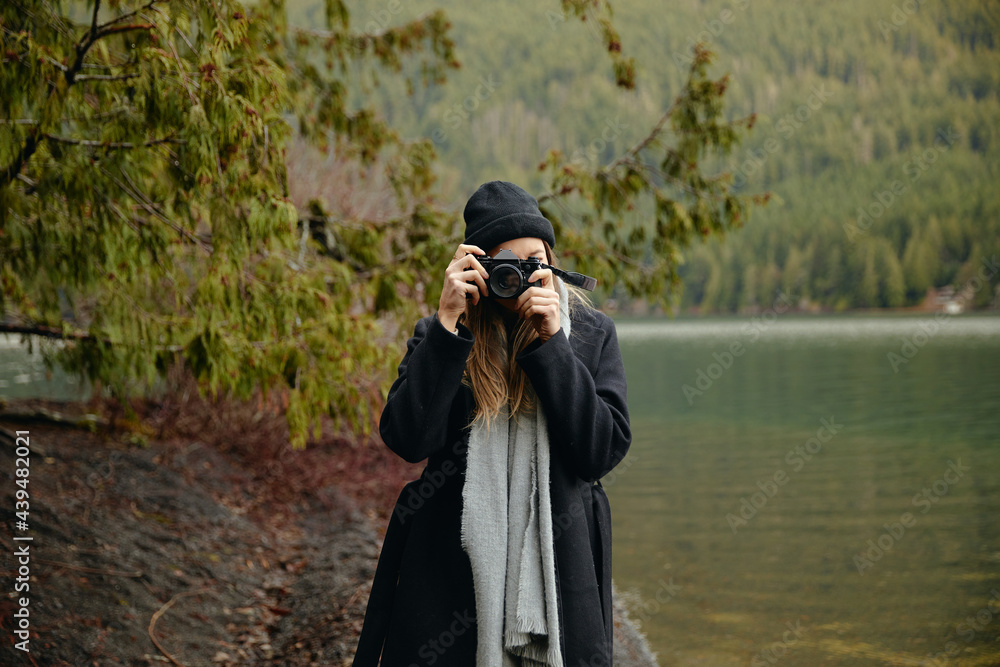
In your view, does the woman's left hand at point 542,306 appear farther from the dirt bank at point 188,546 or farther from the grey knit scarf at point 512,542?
the dirt bank at point 188,546

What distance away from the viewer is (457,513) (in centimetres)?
186

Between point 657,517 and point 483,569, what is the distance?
8.54 metres

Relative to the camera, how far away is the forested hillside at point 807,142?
294 ft

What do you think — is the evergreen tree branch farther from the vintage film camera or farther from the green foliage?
the vintage film camera

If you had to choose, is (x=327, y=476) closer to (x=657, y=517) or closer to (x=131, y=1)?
(x=657, y=517)

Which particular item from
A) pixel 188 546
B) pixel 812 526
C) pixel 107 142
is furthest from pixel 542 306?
pixel 812 526

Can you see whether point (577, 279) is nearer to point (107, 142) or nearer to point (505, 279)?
point (505, 279)

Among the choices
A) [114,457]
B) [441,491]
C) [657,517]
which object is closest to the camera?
[441,491]

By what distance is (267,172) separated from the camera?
123 inches

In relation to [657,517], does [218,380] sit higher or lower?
higher

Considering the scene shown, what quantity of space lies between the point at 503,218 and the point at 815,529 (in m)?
8.86

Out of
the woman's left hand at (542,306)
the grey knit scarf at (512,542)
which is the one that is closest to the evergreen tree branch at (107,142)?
Result: the woman's left hand at (542,306)

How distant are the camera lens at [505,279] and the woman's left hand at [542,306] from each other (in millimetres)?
34

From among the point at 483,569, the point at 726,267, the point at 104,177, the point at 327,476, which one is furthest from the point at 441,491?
the point at 726,267
